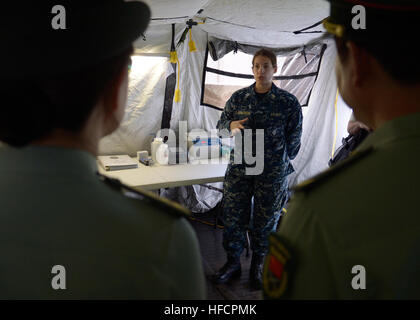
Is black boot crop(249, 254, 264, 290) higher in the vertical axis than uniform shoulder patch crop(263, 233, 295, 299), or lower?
lower

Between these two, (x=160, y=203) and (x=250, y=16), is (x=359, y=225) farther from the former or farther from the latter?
(x=250, y=16)

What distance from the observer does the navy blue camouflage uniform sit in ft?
7.55

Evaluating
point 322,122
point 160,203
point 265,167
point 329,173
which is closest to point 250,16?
point 265,167

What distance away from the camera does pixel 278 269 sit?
1.98 ft

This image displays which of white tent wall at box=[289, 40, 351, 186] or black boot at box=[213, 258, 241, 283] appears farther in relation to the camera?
white tent wall at box=[289, 40, 351, 186]

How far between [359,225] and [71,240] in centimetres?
48

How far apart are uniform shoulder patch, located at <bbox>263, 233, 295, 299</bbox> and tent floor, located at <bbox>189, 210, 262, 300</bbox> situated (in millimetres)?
1841

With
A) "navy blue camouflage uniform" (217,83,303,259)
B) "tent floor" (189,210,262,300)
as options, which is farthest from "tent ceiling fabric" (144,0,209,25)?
"tent floor" (189,210,262,300)

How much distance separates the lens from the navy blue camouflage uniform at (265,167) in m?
2.30

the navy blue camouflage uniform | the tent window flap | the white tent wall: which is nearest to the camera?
the navy blue camouflage uniform

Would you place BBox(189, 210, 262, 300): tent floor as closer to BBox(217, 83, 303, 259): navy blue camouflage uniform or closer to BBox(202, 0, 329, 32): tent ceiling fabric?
BBox(217, 83, 303, 259): navy blue camouflage uniform
